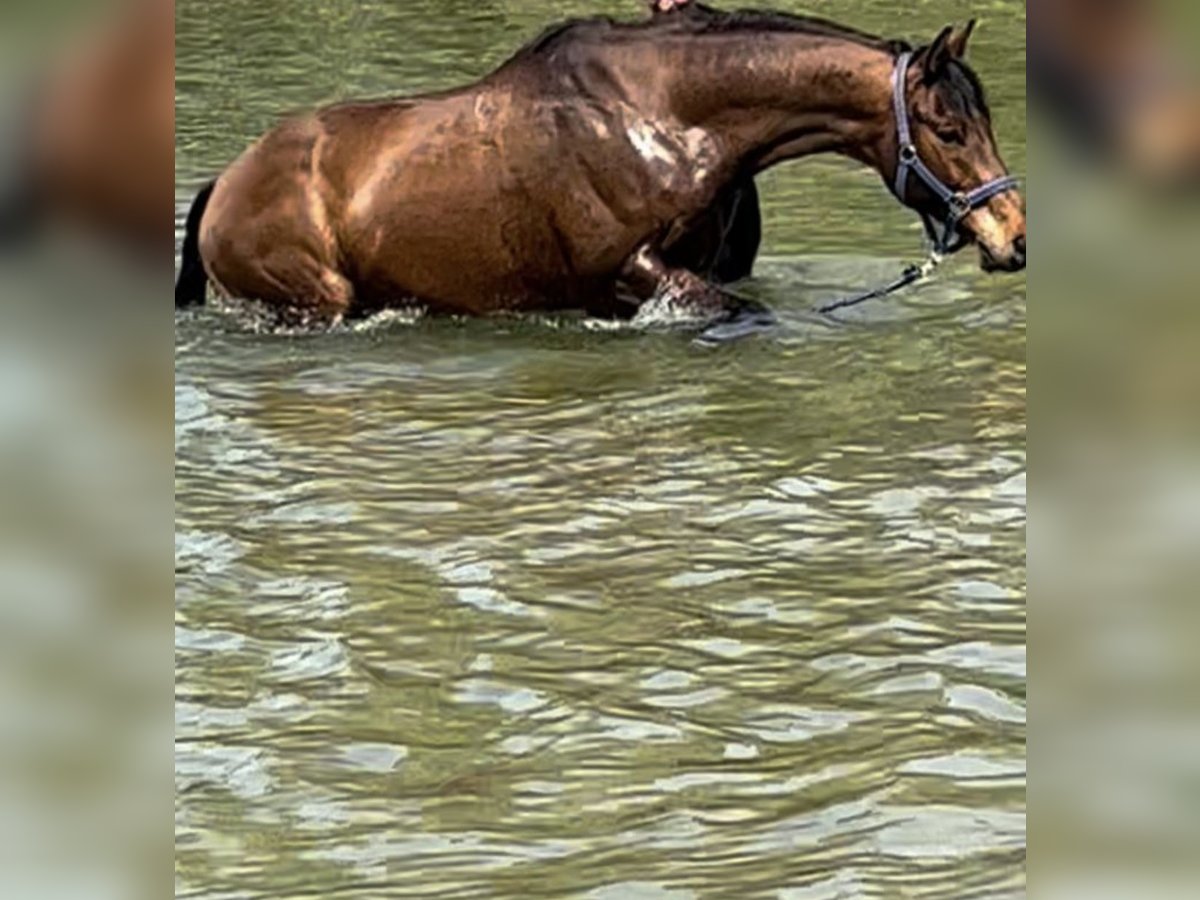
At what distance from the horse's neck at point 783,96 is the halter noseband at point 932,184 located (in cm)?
12

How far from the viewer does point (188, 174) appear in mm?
9953

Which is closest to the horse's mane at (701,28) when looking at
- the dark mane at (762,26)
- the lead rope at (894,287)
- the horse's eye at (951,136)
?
the dark mane at (762,26)

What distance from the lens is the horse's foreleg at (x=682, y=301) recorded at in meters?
7.71

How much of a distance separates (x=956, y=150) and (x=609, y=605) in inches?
133

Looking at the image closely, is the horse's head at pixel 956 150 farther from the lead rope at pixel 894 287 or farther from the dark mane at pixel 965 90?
the lead rope at pixel 894 287

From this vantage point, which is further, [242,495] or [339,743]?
[242,495]

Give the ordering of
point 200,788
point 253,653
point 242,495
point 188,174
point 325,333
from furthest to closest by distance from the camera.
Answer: point 188,174 → point 325,333 → point 242,495 → point 253,653 → point 200,788

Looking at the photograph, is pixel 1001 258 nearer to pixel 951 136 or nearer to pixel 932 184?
pixel 932 184

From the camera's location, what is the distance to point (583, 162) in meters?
7.98

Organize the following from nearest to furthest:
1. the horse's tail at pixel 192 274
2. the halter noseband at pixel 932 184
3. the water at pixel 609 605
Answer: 1. the water at pixel 609 605
2. the halter noseband at pixel 932 184
3. the horse's tail at pixel 192 274
